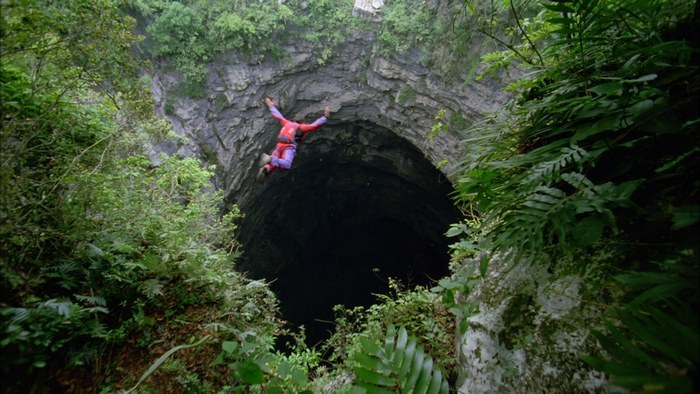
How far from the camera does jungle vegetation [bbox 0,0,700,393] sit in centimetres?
128

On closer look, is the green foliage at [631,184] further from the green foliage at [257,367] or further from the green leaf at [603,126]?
the green foliage at [257,367]

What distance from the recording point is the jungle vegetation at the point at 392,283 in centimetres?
128

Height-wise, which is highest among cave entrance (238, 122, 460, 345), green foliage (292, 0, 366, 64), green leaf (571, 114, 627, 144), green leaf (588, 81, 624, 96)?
green foliage (292, 0, 366, 64)

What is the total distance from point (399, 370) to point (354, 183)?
11835 millimetres

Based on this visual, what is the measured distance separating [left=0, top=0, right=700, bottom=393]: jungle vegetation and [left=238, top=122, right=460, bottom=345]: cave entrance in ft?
25.0

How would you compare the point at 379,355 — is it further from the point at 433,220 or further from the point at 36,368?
the point at 433,220

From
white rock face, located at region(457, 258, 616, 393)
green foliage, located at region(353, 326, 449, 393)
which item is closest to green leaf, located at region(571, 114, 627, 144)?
white rock face, located at region(457, 258, 616, 393)

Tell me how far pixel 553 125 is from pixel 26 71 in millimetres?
3609

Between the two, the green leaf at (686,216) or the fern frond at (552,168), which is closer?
the green leaf at (686,216)

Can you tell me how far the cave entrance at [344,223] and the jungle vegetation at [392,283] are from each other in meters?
7.63

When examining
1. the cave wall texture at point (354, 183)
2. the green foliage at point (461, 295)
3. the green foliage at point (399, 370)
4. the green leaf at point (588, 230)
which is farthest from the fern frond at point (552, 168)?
the green foliage at point (399, 370)

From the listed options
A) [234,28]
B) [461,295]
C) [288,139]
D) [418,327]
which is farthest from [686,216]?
[234,28]

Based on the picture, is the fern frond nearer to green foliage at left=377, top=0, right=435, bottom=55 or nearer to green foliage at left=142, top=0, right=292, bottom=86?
green foliage at left=377, top=0, right=435, bottom=55

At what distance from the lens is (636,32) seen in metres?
1.55
